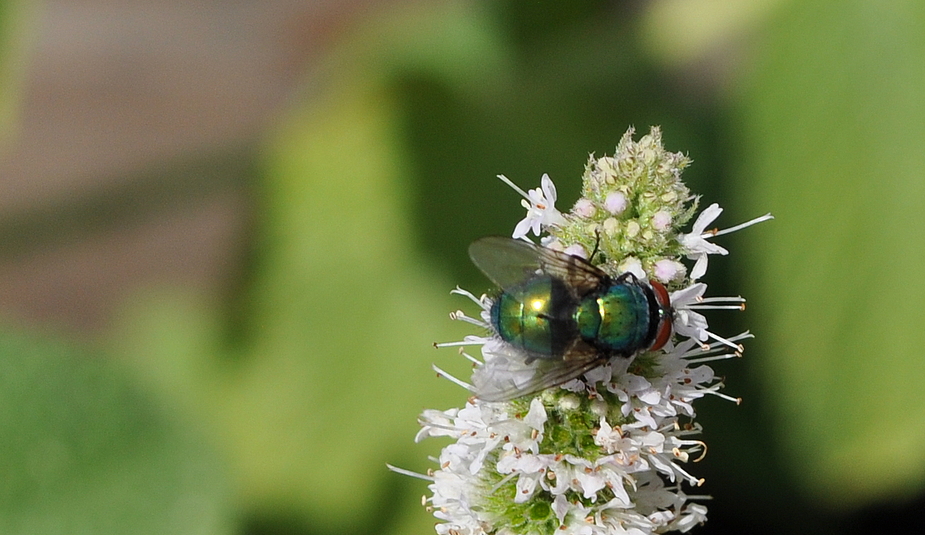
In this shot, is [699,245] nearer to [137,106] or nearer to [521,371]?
[521,371]

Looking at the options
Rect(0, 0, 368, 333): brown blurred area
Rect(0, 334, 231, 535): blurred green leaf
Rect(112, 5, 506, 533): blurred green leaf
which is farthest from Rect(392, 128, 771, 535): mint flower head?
Rect(0, 0, 368, 333): brown blurred area

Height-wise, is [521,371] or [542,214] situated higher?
[542,214]

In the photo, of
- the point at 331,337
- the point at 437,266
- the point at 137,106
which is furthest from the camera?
the point at 137,106

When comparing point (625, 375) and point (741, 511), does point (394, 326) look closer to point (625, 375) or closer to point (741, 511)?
point (741, 511)

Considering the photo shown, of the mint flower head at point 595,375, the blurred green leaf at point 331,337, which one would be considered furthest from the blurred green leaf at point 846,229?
the mint flower head at point 595,375

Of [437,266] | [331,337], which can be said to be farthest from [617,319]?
[331,337]

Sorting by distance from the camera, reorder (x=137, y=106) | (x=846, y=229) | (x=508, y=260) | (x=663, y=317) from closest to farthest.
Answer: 1. (x=663, y=317)
2. (x=508, y=260)
3. (x=846, y=229)
4. (x=137, y=106)

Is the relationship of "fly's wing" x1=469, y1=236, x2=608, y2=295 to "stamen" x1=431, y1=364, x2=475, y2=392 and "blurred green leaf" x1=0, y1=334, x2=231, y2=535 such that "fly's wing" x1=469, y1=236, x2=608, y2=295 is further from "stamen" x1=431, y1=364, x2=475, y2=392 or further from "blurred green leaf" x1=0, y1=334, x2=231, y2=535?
"blurred green leaf" x1=0, y1=334, x2=231, y2=535

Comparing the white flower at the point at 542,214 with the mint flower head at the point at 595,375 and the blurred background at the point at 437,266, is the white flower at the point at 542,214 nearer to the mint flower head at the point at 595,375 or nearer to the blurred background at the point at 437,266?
the mint flower head at the point at 595,375
